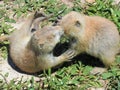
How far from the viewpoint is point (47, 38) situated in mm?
6352

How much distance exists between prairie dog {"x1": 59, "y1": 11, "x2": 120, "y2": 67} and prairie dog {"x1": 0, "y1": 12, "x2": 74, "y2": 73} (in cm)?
18

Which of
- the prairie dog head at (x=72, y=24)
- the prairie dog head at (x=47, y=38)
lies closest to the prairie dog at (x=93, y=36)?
the prairie dog head at (x=72, y=24)

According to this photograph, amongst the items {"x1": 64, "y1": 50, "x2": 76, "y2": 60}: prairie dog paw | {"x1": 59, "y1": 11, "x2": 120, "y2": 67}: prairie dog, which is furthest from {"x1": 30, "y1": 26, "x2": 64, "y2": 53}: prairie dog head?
{"x1": 64, "y1": 50, "x2": 76, "y2": 60}: prairie dog paw

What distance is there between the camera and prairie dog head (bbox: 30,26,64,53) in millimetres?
6348

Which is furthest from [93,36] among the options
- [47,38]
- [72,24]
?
[47,38]

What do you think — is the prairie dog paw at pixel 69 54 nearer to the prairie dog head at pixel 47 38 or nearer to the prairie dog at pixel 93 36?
the prairie dog at pixel 93 36

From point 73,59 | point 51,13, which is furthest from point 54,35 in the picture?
point 51,13

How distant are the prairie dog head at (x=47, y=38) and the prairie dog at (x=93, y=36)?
143mm

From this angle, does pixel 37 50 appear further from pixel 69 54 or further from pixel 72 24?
pixel 72 24

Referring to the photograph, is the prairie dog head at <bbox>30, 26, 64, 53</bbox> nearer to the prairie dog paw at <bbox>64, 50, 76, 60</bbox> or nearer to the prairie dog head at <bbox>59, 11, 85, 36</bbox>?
the prairie dog head at <bbox>59, 11, 85, 36</bbox>

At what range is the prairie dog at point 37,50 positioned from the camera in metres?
6.36

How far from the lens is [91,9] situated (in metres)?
7.71

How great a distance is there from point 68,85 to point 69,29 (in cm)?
90

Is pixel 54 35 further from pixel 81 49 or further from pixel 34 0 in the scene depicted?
pixel 34 0
